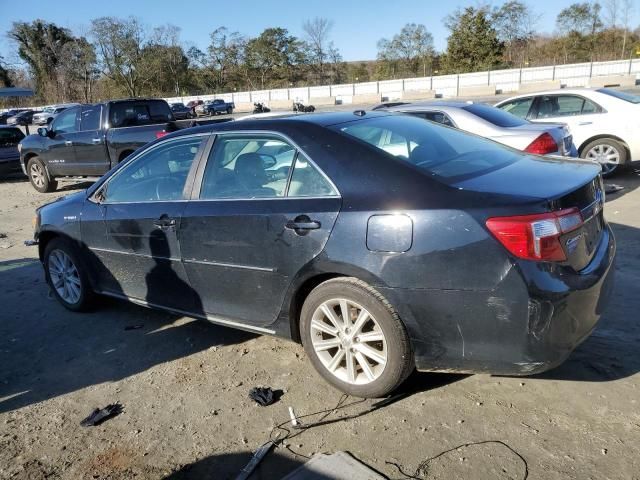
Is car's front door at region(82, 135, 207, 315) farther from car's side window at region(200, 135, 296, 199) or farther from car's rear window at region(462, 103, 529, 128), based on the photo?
car's rear window at region(462, 103, 529, 128)

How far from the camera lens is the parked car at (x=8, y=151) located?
14805 millimetres

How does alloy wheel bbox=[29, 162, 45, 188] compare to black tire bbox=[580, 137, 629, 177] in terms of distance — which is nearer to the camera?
black tire bbox=[580, 137, 629, 177]

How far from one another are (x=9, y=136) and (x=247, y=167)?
1414 centimetres

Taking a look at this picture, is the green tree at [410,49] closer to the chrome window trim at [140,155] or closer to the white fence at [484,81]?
the white fence at [484,81]

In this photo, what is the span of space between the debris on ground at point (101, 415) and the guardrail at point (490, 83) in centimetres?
4079

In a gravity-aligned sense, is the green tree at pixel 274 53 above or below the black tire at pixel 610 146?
above

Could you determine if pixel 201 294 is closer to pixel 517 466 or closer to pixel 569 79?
pixel 517 466

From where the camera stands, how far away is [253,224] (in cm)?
340

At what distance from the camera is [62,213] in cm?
489

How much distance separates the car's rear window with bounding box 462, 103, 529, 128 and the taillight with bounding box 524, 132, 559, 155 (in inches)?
22.5

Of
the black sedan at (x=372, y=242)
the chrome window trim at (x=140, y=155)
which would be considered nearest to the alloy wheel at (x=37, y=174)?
the chrome window trim at (x=140, y=155)

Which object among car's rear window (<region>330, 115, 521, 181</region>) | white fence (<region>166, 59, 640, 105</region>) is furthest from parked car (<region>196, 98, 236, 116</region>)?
car's rear window (<region>330, 115, 521, 181</region>)

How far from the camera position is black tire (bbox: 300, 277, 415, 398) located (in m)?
2.92

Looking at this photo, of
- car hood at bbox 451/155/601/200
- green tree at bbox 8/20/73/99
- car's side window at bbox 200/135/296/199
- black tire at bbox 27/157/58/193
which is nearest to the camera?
car hood at bbox 451/155/601/200
